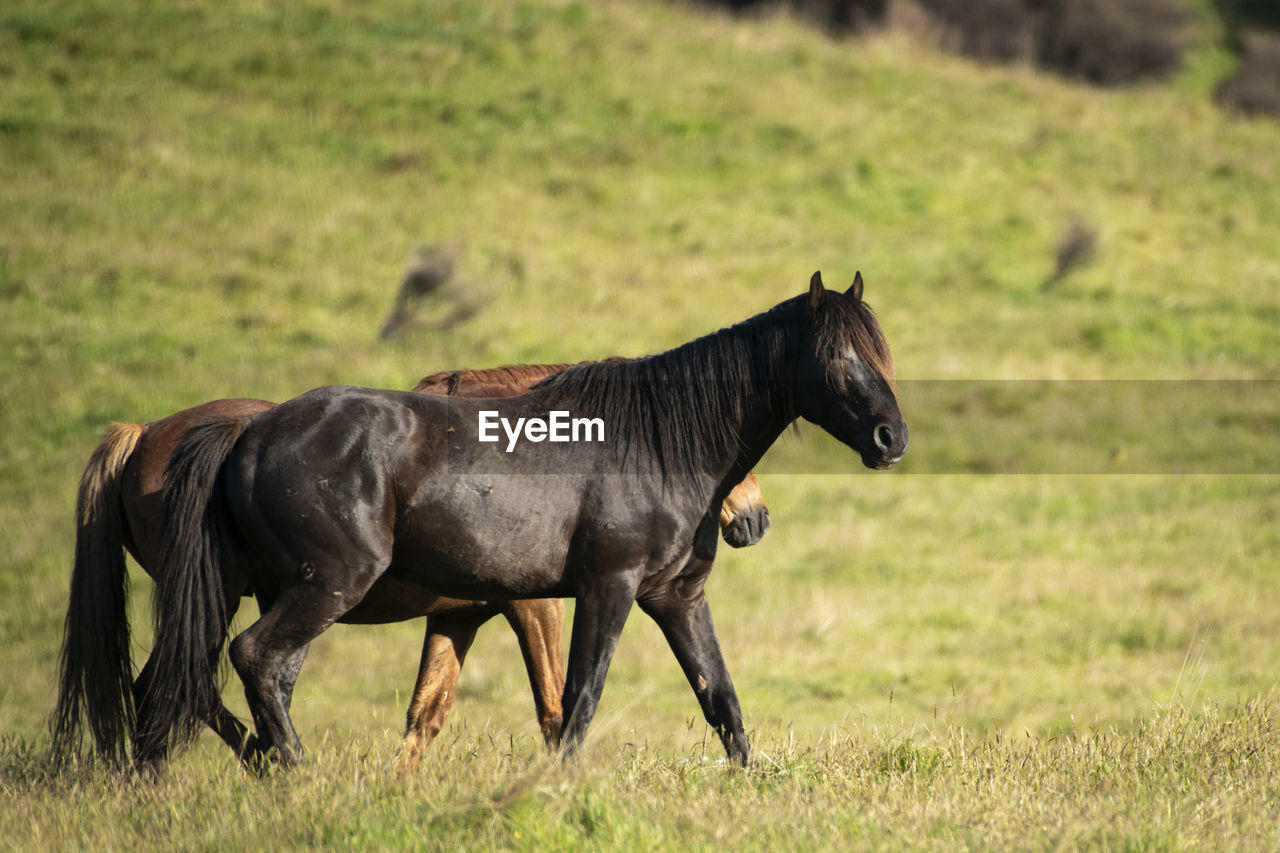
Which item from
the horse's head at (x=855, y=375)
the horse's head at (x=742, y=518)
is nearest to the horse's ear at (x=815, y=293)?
the horse's head at (x=855, y=375)

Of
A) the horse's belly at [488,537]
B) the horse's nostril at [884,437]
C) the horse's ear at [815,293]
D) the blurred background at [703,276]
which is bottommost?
the blurred background at [703,276]

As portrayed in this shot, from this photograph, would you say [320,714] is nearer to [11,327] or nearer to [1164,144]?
[11,327]

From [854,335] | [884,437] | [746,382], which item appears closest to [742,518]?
[746,382]

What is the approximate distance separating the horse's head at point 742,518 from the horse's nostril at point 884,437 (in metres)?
1.02

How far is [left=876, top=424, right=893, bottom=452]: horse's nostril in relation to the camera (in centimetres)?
476

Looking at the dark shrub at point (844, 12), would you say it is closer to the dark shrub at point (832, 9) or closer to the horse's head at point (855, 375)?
the dark shrub at point (832, 9)

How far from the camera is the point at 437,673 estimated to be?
5.94m

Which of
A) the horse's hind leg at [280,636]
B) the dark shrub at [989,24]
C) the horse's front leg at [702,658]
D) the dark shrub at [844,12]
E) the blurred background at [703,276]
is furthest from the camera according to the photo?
the dark shrub at [989,24]

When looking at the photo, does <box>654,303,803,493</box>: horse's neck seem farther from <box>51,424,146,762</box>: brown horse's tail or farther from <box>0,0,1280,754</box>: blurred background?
<box>51,424,146,762</box>: brown horse's tail

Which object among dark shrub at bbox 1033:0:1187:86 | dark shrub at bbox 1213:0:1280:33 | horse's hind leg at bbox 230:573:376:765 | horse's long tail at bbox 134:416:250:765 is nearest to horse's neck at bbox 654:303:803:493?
horse's hind leg at bbox 230:573:376:765

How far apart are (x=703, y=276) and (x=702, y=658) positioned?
13059 mm

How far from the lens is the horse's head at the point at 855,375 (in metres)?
4.77

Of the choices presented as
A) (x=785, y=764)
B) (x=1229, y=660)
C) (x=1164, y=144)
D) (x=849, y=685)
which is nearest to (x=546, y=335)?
(x=849, y=685)

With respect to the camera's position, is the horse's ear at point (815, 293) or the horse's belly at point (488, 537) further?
the horse's ear at point (815, 293)
